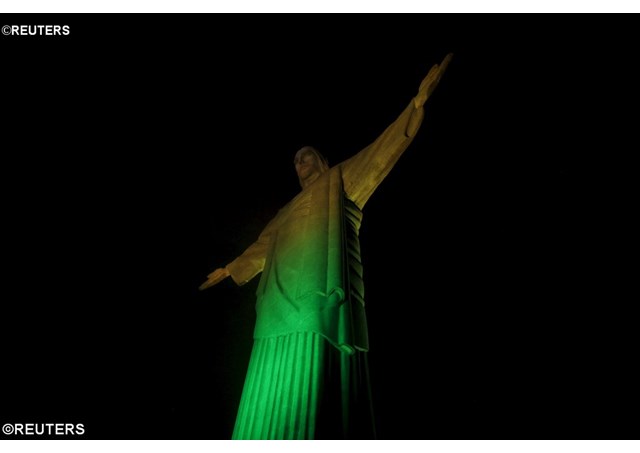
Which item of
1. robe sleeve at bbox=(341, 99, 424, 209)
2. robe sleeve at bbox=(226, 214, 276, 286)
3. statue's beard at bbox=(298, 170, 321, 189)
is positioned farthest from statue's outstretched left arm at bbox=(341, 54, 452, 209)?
robe sleeve at bbox=(226, 214, 276, 286)

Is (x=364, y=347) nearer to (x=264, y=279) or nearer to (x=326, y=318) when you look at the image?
(x=326, y=318)

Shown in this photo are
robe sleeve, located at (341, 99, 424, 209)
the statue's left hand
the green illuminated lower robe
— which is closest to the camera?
the green illuminated lower robe

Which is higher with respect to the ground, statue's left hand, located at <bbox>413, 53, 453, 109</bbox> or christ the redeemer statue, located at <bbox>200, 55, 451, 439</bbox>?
statue's left hand, located at <bbox>413, 53, 453, 109</bbox>

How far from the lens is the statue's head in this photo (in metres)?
5.33

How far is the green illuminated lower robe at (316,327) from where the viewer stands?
2.93m

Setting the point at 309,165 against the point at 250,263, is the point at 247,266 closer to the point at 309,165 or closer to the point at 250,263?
the point at 250,263

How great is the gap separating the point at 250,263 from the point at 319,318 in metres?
1.84

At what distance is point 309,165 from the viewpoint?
5402 mm

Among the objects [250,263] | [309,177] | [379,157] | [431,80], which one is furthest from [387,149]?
[250,263]

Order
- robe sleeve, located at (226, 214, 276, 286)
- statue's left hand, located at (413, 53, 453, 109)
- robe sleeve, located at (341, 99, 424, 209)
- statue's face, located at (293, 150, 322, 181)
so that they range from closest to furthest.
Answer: statue's left hand, located at (413, 53, 453, 109), robe sleeve, located at (341, 99, 424, 209), robe sleeve, located at (226, 214, 276, 286), statue's face, located at (293, 150, 322, 181)

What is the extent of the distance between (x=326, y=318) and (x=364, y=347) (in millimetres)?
376

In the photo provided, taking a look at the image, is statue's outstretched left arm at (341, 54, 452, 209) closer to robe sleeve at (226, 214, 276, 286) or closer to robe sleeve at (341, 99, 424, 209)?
robe sleeve at (341, 99, 424, 209)

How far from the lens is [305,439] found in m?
2.78

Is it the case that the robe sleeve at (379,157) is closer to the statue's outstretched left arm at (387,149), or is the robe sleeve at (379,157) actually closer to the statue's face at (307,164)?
the statue's outstretched left arm at (387,149)
